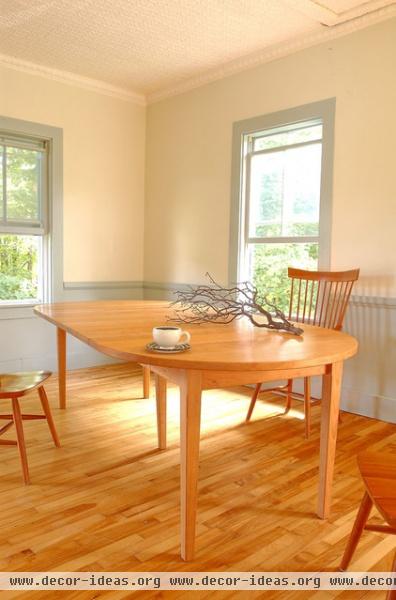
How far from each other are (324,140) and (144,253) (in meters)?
2.29

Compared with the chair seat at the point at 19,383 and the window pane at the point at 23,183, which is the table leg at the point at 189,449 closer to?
the chair seat at the point at 19,383

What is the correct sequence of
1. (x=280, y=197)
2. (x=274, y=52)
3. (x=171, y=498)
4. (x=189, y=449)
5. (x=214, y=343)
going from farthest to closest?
(x=280, y=197), (x=274, y=52), (x=171, y=498), (x=214, y=343), (x=189, y=449)

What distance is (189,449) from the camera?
5.11 ft

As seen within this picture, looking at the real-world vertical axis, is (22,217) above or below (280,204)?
below

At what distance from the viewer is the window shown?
3.54 meters

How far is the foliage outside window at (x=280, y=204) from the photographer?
363cm

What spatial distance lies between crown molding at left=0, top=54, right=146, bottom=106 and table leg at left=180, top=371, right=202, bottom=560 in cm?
363

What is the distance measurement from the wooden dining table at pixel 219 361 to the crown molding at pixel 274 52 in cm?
228

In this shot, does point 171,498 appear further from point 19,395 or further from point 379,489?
point 379,489

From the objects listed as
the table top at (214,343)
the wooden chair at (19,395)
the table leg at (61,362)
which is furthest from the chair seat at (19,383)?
the table leg at (61,362)

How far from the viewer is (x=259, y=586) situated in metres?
1.54

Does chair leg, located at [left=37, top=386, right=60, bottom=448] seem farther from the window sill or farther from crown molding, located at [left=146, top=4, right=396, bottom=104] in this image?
crown molding, located at [left=146, top=4, right=396, bottom=104]

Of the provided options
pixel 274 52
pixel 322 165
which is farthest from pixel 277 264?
pixel 274 52

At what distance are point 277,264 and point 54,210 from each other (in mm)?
2050
